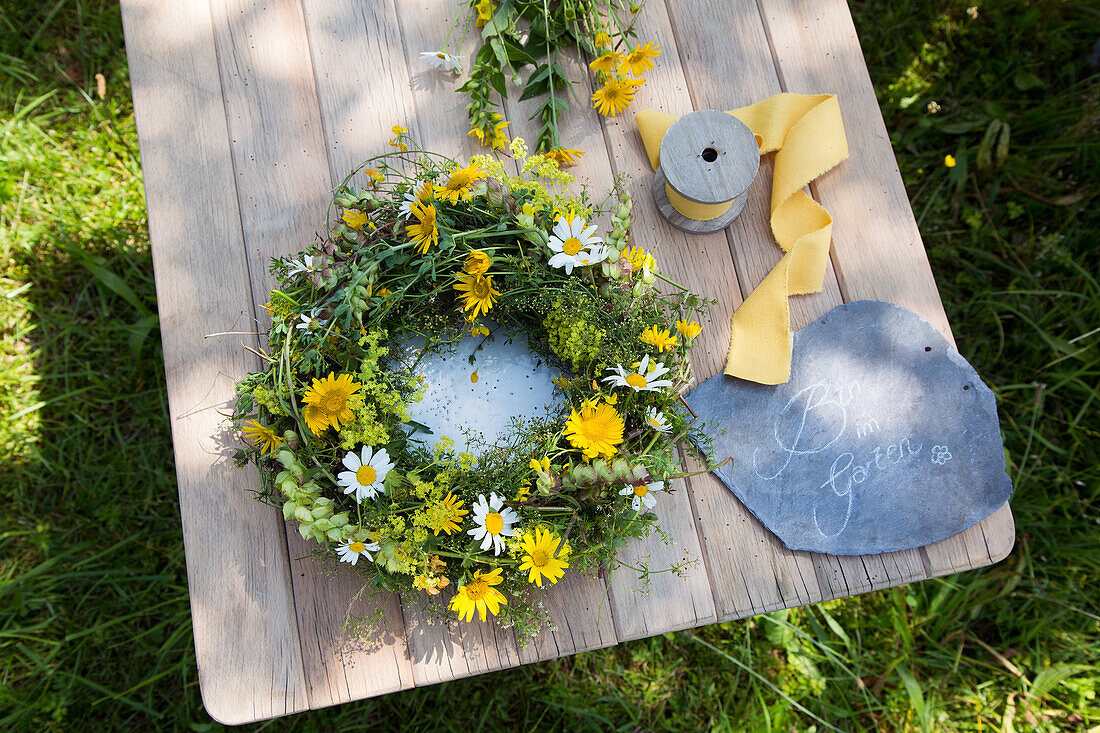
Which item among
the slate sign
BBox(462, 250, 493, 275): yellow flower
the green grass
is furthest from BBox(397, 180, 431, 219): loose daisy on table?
the green grass

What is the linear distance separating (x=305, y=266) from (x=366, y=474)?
1.42 ft

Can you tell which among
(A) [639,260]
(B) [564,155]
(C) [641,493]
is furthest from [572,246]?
(C) [641,493]

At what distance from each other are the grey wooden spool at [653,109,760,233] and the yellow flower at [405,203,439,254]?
50 cm

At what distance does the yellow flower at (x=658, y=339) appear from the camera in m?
1.29

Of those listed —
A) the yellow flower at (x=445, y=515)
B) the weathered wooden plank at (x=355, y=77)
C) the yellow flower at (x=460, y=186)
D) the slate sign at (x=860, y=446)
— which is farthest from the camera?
the weathered wooden plank at (x=355, y=77)

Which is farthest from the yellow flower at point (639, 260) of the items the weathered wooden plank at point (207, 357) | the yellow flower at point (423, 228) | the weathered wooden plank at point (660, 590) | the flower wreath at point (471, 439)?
the weathered wooden plank at point (207, 357)

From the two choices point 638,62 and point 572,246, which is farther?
point 638,62

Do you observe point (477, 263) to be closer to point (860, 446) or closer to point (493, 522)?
point (493, 522)

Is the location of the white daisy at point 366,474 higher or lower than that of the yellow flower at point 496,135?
lower

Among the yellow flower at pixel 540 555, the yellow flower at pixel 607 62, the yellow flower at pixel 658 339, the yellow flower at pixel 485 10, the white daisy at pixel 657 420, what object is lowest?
the yellow flower at pixel 540 555

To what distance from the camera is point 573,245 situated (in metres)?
1.29

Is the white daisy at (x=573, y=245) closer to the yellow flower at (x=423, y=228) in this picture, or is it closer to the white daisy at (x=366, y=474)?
the yellow flower at (x=423, y=228)

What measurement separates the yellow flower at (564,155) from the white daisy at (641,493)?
724 millimetres

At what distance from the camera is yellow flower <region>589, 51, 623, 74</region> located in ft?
5.03
